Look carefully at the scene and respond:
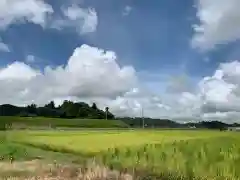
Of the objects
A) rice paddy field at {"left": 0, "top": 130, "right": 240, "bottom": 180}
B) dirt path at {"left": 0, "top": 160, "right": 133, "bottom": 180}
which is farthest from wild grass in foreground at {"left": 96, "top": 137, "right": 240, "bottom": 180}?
dirt path at {"left": 0, "top": 160, "right": 133, "bottom": 180}

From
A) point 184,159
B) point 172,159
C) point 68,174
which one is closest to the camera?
point 68,174

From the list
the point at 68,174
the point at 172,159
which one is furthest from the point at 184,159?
the point at 68,174

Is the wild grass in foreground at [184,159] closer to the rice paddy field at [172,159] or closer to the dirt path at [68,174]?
the rice paddy field at [172,159]

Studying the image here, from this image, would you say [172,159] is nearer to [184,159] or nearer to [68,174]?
Answer: [184,159]

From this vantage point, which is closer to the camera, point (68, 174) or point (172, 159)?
point (68, 174)

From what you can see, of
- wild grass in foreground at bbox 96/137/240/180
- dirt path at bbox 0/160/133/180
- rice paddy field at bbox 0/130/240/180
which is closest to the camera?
dirt path at bbox 0/160/133/180

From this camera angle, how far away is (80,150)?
43781 mm

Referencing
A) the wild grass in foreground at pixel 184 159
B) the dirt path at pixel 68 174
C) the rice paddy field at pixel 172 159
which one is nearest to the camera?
the dirt path at pixel 68 174

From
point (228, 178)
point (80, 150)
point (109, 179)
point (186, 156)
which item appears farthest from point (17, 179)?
point (80, 150)

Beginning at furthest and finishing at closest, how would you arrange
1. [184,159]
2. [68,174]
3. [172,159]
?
[172,159] → [184,159] → [68,174]

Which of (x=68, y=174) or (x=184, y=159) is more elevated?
(x=184, y=159)

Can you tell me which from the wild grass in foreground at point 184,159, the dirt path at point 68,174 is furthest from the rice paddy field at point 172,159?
the dirt path at point 68,174

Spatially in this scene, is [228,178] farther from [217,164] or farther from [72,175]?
[72,175]

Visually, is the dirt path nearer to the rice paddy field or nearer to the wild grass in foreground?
the rice paddy field
